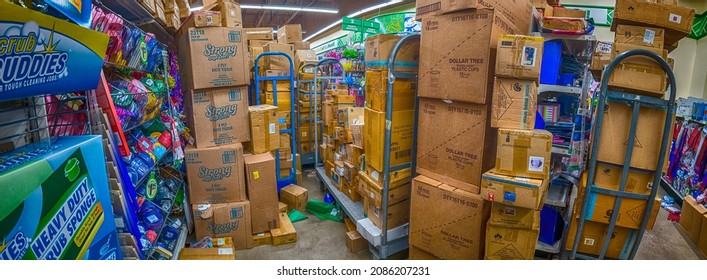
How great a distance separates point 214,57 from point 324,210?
75.7 inches

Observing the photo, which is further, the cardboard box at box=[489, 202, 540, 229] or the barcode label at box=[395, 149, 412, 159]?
the barcode label at box=[395, 149, 412, 159]

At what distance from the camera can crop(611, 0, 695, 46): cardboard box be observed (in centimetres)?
218

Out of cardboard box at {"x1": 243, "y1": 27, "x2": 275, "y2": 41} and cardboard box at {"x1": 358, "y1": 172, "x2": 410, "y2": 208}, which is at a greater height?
cardboard box at {"x1": 243, "y1": 27, "x2": 275, "y2": 41}

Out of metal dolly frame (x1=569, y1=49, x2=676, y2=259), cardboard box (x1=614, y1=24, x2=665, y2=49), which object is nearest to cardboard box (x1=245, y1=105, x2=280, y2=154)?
metal dolly frame (x1=569, y1=49, x2=676, y2=259)

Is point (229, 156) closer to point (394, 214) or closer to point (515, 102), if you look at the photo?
point (394, 214)

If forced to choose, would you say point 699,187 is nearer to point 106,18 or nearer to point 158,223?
point 158,223

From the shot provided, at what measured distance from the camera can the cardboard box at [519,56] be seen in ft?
6.17

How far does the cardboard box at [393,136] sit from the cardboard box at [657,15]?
4.93 feet

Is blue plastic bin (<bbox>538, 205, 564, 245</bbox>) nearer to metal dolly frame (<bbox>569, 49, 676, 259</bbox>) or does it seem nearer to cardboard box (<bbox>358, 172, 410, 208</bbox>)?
metal dolly frame (<bbox>569, 49, 676, 259</bbox>)

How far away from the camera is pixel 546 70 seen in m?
2.56

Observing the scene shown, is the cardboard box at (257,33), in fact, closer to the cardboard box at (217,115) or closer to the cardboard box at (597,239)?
the cardboard box at (217,115)

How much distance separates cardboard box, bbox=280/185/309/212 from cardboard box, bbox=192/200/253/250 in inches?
35.8

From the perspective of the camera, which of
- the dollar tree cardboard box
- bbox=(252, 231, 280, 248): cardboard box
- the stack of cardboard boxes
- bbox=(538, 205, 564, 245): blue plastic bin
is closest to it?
the dollar tree cardboard box

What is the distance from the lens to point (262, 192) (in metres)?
3.16
